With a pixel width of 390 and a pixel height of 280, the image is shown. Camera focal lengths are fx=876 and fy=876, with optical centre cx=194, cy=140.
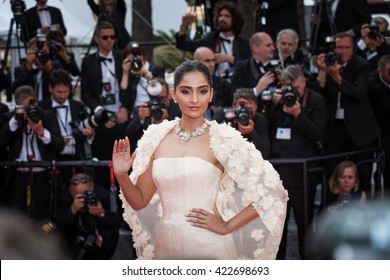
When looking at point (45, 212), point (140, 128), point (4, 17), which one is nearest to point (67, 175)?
point (45, 212)

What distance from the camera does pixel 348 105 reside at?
730 centimetres

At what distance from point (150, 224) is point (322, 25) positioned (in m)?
4.60

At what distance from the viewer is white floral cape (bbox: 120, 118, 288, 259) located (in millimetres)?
4070

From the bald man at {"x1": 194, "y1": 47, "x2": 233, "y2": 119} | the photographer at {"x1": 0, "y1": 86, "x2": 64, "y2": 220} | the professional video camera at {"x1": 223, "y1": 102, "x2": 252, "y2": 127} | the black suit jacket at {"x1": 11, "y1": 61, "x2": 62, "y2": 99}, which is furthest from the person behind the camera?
the black suit jacket at {"x1": 11, "y1": 61, "x2": 62, "y2": 99}

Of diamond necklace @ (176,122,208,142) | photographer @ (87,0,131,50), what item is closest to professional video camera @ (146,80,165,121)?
photographer @ (87,0,131,50)

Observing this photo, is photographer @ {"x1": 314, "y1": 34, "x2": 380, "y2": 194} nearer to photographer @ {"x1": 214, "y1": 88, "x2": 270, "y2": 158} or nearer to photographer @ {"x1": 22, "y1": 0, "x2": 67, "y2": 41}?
photographer @ {"x1": 214, "y1": 88, "x2": 270, "y2": 158}

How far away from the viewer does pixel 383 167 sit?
7.29 m

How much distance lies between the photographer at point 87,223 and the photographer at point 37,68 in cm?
146

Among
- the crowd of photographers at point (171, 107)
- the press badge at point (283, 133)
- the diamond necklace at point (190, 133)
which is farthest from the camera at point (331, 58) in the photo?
the diamond necklace at point (190, 133)

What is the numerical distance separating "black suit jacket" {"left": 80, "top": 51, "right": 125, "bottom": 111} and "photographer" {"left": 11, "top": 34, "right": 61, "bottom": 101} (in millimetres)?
331

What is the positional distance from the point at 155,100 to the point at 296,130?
1109mm

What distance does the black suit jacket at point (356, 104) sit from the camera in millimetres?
7273
